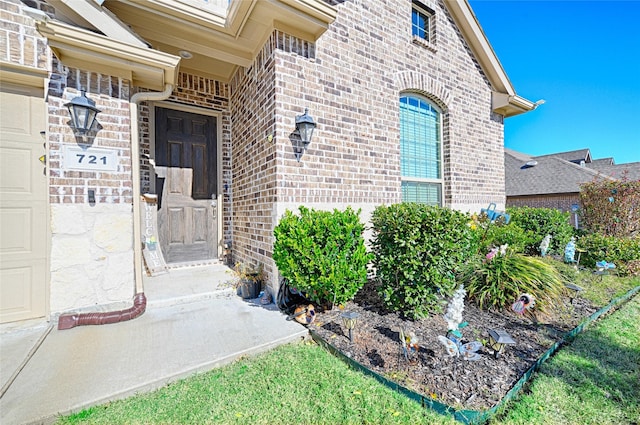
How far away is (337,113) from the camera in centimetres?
423

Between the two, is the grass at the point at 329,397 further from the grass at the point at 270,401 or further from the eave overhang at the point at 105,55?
the eave overhang at the point at 105,55

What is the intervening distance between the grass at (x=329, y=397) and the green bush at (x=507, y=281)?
886 millimetres

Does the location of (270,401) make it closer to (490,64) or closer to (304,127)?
(304,127)

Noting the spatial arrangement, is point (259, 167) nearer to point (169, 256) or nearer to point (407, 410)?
point (169, 256)

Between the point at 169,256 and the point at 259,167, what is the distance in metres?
2.43

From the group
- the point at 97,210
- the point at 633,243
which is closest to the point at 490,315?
the point at 633,243

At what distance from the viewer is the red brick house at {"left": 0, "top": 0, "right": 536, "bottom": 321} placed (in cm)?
297

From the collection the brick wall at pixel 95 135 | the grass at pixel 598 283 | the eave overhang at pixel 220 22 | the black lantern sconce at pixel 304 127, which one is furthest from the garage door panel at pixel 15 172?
the grass at pixel 598 283

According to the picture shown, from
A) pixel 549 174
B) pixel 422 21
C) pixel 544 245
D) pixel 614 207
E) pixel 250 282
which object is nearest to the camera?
pixel 250 282

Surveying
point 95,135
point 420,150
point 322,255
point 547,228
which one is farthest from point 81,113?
point 547,228

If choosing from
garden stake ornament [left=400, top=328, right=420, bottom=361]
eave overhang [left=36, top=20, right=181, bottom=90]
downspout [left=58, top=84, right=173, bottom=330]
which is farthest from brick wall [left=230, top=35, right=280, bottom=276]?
garden stake ornament [left=400, top=328, right=420, bottom=361]

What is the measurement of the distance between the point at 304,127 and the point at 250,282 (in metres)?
2.39

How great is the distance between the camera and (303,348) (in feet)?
8.91

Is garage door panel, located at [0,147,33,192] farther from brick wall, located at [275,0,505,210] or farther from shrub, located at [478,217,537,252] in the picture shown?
shrub, located at [478,217,537,252]
